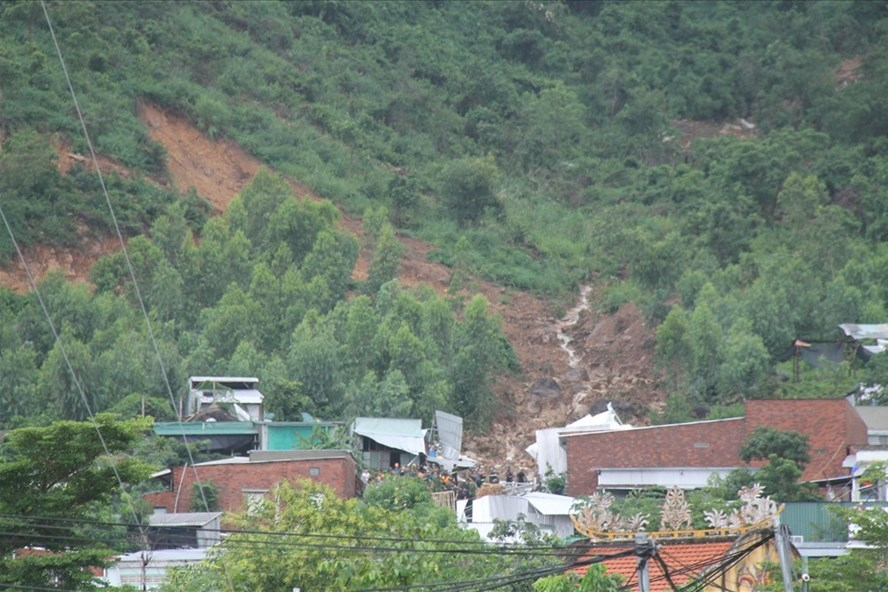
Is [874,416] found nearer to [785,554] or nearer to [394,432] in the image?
[394,432]

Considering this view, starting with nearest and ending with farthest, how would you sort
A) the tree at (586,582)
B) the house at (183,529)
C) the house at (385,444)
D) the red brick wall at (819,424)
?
the tree at (586,582) → the house at (183,529) → the red brick wall at (819,424) → the house at (385,444)

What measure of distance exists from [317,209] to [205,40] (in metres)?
13.5

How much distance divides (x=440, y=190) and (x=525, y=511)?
24.0 meters

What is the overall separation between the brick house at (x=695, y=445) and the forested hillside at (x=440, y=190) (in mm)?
3628

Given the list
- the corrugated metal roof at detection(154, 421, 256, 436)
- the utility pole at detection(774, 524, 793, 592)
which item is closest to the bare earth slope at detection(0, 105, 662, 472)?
the corrugated metal roof at detection(154, 421, 256, 436)

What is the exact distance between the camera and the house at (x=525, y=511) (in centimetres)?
3397

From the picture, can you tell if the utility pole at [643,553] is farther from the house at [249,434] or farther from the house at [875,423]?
the house at [249,434]

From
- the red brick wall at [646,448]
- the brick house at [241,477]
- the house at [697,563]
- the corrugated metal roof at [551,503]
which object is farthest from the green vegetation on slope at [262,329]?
the house at [697,563]

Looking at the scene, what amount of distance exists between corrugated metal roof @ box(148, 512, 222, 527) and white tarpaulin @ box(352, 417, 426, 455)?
819 centimetres

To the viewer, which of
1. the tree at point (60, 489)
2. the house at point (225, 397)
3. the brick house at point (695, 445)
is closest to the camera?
the tree at point (60, 489)

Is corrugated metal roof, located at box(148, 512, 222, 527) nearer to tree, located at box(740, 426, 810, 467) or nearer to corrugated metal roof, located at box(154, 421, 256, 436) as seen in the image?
corrugated metal roof, located at box(154, 421, 256, 436)

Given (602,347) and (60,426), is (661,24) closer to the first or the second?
(602,347)

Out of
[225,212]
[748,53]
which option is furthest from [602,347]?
[748,53]

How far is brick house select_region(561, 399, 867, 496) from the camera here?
37344mm
